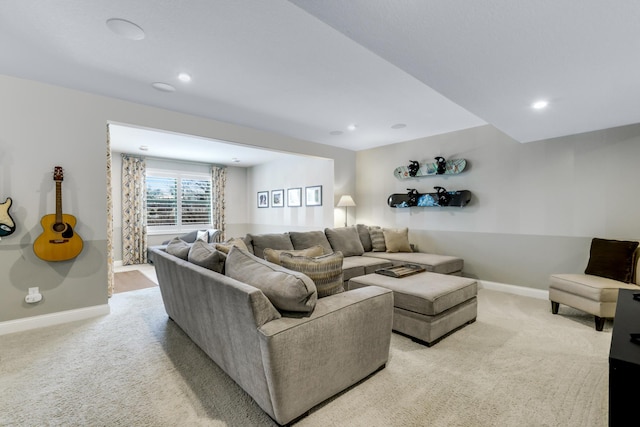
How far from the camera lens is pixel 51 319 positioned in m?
3.00

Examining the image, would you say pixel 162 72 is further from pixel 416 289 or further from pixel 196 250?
pixel 416 289

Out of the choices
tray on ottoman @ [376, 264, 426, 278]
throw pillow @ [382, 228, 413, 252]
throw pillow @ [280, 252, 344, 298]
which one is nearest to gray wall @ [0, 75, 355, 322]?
throw pillow @ [280, 252, 344, 298]

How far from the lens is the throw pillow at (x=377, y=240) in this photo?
4.89 m

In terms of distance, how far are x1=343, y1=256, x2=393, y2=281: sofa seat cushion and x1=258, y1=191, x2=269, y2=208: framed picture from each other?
3935 mm

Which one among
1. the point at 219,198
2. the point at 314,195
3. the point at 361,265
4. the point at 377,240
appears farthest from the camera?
the point at 219,198

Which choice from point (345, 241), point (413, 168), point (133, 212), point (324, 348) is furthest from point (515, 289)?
point (133, 212)

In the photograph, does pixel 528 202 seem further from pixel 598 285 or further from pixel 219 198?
pixel 219 198

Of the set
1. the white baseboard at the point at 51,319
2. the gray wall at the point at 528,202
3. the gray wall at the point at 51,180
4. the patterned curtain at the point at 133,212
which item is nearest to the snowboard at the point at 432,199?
the gray wall at the point at 528,202

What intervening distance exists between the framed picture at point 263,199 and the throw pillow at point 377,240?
3.59 metres

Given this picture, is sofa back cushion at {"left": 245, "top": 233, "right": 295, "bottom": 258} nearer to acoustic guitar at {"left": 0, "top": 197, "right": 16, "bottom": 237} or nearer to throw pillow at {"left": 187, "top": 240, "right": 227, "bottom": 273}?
throw pillow at {"left": 187, "top": 240, "right": 227, "bottom": 273}

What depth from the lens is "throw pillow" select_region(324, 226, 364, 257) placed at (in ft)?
14.8

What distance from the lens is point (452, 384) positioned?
6.36 ft

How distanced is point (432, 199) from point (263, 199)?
182 inches

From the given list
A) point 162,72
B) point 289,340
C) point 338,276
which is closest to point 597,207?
point 338,276
